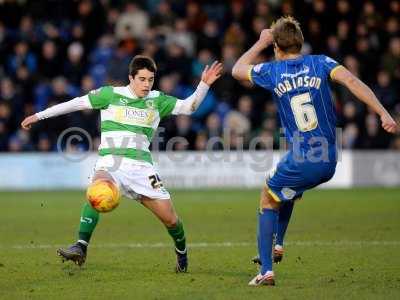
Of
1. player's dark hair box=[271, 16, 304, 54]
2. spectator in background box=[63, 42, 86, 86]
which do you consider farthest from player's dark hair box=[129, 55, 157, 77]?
spectator in background box=[63, 42, 86, 86]

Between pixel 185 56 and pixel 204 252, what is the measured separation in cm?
1041

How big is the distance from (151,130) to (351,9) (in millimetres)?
13243

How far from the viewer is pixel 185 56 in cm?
2027

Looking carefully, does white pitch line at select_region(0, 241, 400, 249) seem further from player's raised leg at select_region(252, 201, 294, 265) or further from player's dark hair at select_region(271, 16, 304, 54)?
player's dark hair at select_region(271, 16, 304, 54)

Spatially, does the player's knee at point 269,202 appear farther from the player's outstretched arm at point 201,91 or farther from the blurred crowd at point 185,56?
the blurred crowd at point 185,56

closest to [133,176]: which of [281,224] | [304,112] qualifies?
[281,224]

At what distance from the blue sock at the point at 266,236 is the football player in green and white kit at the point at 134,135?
123 centimetres

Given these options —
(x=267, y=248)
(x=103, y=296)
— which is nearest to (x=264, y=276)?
(x=267, y=248)

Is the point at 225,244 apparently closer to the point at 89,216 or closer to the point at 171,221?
the point at 171,221

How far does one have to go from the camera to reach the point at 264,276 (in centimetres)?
777

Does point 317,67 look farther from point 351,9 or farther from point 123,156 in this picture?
point 351,9

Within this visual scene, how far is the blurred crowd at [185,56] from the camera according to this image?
19.6 meters

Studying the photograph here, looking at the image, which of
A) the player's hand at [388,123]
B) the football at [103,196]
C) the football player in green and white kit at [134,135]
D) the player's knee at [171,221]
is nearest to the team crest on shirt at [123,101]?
the football player in green and white kit at [134,135]

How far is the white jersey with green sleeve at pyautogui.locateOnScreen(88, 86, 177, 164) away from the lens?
891 cm
